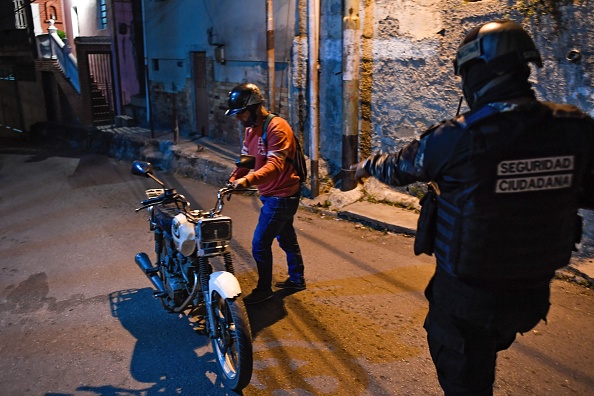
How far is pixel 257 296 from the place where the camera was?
444 centimetres

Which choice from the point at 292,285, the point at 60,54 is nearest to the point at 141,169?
the point at 292,285

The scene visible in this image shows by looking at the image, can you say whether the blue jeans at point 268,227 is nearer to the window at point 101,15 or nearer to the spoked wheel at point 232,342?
the spoked wheel at point 232,342

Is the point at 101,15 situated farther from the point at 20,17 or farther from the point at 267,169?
the point at 267,169

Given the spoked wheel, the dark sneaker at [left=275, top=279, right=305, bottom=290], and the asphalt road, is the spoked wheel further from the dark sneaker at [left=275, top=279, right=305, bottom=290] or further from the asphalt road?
the dark sneaker at [left=275, top=279, right=305, bottom=290]

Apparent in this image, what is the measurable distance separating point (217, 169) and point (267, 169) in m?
5.70

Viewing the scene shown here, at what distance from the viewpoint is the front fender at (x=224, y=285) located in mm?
3188

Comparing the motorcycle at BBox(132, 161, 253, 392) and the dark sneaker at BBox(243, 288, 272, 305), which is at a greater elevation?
the motorcycle at BBox(132, 161, 253, 392)

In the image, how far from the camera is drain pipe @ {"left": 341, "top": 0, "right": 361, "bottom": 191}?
6.92 m

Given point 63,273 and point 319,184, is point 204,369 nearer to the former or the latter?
point 63,273

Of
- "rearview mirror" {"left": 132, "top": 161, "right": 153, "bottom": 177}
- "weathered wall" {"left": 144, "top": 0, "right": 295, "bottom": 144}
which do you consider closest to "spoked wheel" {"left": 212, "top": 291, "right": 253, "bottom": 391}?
"rearview mirror" {"left": 132, "top": 161, "right": 153, "bottom": 177}

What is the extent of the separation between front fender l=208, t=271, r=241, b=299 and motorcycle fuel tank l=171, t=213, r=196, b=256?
0.87 feet

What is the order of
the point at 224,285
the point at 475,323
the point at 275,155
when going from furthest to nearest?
the point at 275,155
the point at 224,285
the point at 475,323

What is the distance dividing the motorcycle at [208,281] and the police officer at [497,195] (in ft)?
4.59

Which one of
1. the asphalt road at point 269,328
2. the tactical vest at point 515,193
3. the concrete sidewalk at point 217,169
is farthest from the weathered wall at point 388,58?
the tactical vest at point 515,193
